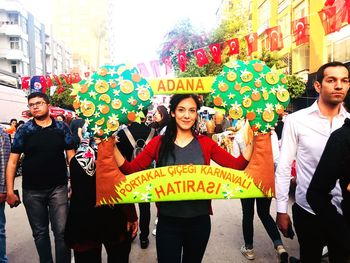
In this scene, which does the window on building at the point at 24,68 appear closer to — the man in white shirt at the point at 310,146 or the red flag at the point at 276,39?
the red flag at the point at 276,39

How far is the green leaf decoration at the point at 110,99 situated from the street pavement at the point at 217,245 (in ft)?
7.54

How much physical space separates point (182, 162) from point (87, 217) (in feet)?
3.01

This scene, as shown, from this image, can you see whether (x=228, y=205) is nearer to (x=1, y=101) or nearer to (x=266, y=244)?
(x=266, y=244)

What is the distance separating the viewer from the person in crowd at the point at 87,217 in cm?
281

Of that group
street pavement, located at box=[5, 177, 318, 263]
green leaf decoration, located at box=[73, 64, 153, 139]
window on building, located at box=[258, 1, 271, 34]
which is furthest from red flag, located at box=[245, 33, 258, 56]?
window on building, located at box=[258, 1, 271, 34]

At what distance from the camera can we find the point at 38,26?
46.2m

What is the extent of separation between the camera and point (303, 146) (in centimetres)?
268

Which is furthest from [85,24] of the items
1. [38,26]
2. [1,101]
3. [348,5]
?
[348,5]

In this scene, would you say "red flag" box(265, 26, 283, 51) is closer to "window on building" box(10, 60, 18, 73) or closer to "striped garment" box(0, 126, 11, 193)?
"striped garment" box(0, 126, 11, 193)

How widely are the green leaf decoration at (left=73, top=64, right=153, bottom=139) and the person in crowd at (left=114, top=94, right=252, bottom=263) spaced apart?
0.24 metres

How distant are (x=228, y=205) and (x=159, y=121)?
2623mm

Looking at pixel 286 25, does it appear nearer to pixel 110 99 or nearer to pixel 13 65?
pixel 110 99

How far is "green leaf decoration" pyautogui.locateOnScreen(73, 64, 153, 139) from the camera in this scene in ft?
8.38

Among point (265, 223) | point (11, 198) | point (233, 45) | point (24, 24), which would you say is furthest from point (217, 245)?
point (24, 24)
